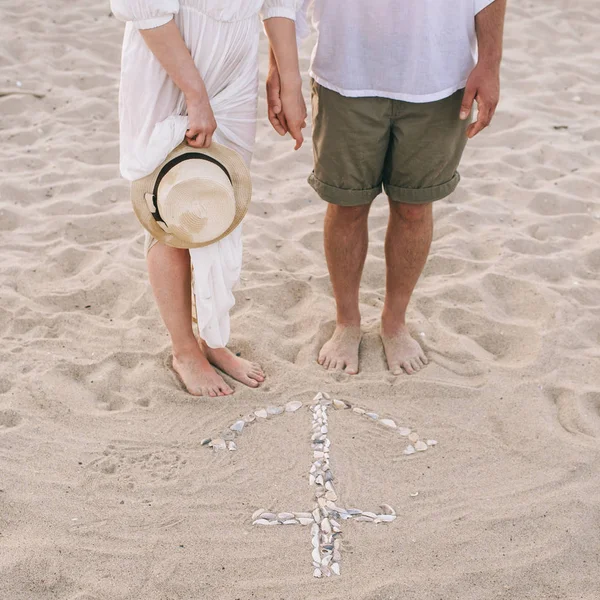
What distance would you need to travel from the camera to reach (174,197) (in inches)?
90.4

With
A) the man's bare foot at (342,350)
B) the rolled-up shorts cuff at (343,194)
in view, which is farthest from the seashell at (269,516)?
the rolled-up shorts cuff at (343,194)

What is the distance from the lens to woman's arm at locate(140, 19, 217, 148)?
216 centimetres

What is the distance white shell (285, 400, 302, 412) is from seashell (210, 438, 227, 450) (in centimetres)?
28

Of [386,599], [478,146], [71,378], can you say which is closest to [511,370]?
[386,599]

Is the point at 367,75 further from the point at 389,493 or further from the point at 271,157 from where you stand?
the point at 271,157

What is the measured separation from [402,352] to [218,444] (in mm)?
847

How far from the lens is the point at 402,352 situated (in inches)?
117

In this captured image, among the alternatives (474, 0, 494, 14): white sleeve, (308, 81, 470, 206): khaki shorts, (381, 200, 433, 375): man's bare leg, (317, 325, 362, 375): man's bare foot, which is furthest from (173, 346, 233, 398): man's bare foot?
(474, 0, 494, 14): white sleeve

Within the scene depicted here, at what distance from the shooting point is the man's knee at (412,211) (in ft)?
9.09

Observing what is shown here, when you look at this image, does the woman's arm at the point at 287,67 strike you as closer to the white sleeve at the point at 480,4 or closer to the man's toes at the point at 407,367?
the white sleeve at the point at 480,4

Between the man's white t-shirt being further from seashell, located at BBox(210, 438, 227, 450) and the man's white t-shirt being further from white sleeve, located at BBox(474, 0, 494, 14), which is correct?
seashell, located at BBox(210, 438, 227, 450)

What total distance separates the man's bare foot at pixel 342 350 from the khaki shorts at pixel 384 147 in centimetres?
56

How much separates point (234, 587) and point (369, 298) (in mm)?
1635

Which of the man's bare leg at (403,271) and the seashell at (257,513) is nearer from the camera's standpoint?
the seashell at (257,513)
